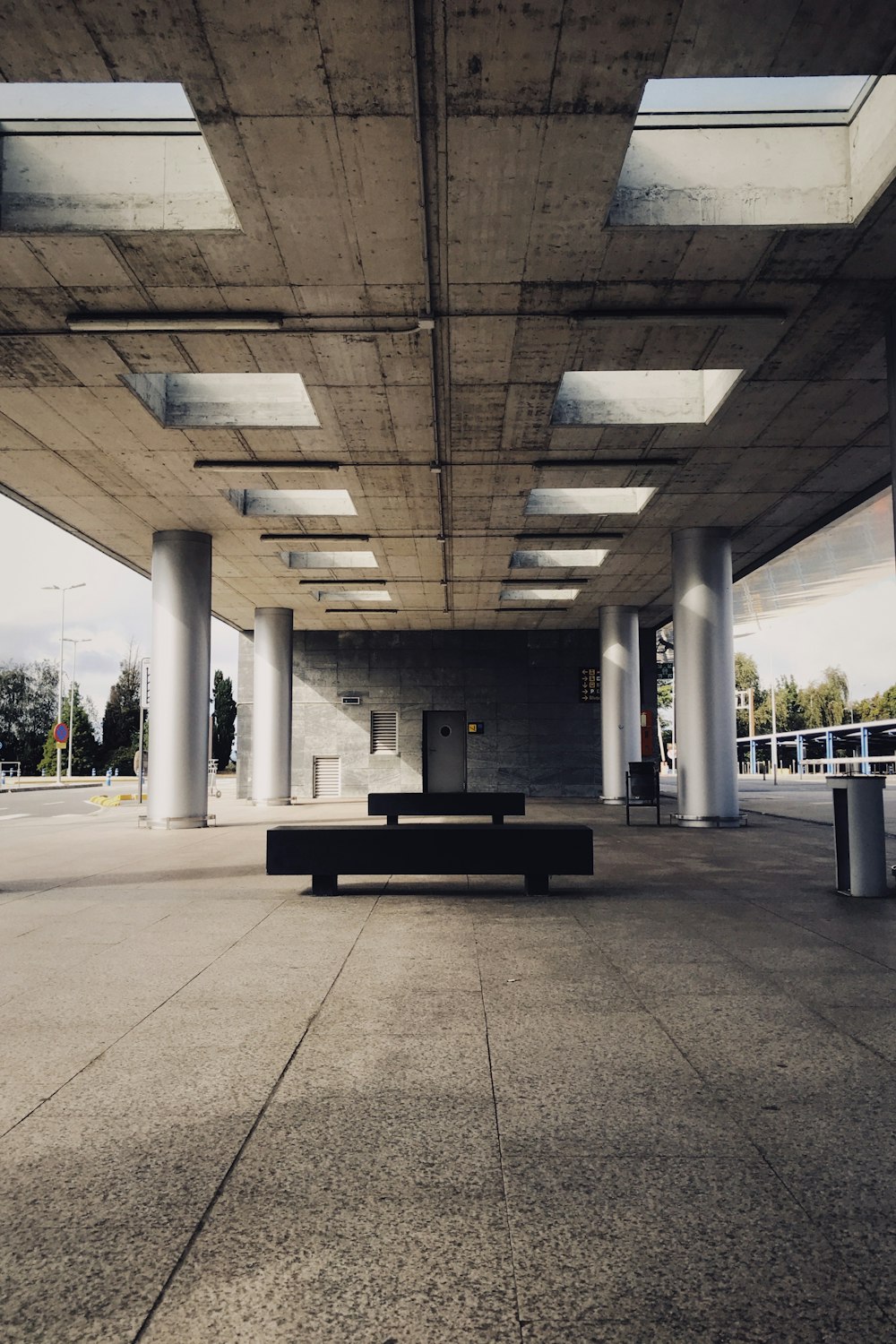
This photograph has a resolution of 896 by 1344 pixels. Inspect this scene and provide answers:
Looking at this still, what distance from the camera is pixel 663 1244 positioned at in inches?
103

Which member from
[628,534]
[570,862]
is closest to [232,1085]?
[570,862]

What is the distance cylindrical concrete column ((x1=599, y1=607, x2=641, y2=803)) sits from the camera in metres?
28.1

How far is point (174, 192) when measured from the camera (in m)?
8.28

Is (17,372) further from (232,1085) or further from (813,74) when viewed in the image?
(232,1085)

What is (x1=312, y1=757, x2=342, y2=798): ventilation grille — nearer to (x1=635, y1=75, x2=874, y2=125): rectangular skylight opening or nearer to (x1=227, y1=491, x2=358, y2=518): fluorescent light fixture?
(x1=227, y1=491, x2=358, y2=518): fluorescent light fixture

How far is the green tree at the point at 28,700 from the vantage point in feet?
294

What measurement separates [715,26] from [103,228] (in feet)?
16.2

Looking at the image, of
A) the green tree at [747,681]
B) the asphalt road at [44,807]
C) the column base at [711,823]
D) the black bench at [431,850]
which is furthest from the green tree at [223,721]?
the black bench at [431,850]

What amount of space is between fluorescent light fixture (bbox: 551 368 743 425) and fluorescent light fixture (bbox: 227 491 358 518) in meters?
5.67

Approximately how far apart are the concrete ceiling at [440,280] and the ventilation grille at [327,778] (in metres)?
15.3

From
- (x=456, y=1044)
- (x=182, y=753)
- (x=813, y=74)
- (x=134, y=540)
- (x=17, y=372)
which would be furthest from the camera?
(x=134, y=540)

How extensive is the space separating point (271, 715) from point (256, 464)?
45.6 ft

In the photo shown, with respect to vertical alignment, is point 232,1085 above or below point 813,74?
below

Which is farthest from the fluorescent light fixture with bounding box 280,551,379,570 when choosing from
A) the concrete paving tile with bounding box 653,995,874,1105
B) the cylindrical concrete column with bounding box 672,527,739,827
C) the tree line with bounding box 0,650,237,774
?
the tree line with bounding box 0,650,237,774
